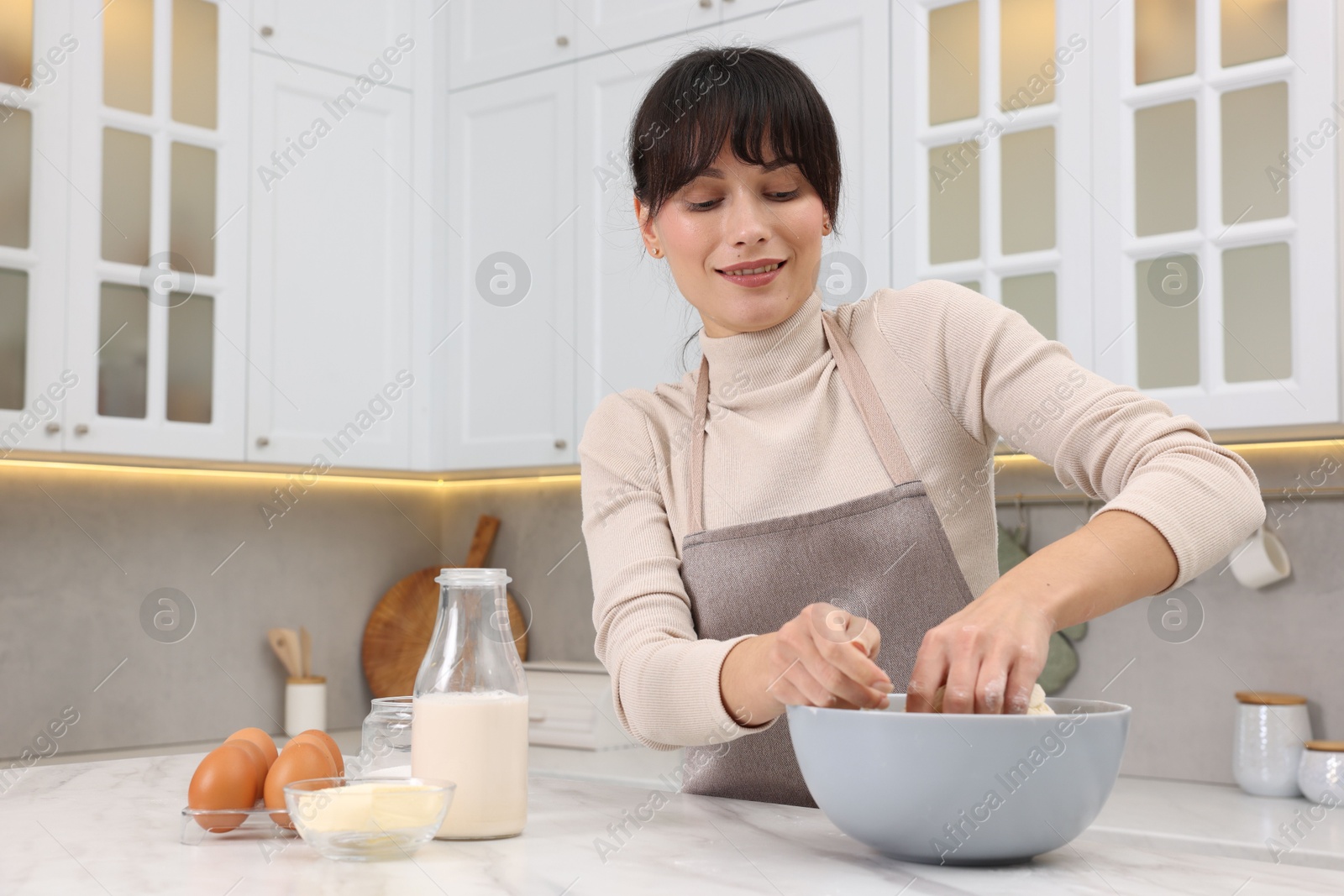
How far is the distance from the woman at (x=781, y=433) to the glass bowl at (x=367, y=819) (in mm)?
228

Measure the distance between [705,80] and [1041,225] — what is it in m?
1.05

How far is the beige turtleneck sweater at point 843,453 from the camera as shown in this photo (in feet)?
2.99

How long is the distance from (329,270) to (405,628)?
2.98 feet

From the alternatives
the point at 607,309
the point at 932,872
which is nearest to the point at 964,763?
the point at 932,872

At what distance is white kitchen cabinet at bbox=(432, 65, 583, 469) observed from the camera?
2.61 meters

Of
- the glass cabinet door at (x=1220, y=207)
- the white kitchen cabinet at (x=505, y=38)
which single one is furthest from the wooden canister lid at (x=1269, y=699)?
the white kitchen cabinet at (x=505, y=38)

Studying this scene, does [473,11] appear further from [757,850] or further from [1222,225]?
[757,850]

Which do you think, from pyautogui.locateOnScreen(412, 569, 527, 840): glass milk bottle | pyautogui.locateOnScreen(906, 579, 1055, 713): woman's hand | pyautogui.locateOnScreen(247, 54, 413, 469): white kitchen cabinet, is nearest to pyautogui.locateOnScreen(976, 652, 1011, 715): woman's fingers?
pyautogui.locateOnScreen(906, 579, 1055, 713): woman's hand

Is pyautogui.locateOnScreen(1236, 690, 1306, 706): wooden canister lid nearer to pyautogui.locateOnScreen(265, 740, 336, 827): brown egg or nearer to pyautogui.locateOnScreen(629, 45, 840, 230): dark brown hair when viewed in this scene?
pyautogui.locateOnScreen(629, 45, 840, 230): dark brown hair

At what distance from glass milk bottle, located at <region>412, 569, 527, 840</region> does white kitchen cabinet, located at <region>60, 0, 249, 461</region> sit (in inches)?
64.3

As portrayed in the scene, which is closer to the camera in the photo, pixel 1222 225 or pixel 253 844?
pixel 253 844

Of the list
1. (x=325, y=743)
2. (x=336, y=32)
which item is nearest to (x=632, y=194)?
(x=336, y=32)

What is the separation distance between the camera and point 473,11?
2791 millimetres

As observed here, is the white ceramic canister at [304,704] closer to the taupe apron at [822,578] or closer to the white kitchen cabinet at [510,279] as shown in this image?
the white kitchen cabinet at [510,279]
